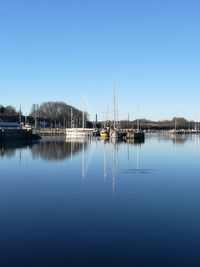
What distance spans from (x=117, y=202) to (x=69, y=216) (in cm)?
356

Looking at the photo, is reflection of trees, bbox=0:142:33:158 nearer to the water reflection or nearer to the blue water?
the water reflection

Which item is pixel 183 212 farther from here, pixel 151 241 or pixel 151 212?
pixel 151 241

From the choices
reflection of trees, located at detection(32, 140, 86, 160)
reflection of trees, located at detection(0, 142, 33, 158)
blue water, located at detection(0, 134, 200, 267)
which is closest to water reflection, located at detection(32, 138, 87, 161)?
reflection of trees, located at detection(32, 140, 86, 160)

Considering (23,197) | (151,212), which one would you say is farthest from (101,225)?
(23,197)

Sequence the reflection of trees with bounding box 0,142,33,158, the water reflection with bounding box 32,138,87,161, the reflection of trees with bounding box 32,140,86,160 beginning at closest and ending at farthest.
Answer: the water reflection with bounding box 32,138,87,161, the reflection of trees with bounding box 32,140,86,160, the reflection of trees with bounding box 0,142,33,158

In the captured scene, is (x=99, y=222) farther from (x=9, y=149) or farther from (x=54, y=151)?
(x=9, y=149)

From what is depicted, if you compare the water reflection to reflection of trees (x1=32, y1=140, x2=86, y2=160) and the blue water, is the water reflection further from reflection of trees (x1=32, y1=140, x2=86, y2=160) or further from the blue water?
the blue water

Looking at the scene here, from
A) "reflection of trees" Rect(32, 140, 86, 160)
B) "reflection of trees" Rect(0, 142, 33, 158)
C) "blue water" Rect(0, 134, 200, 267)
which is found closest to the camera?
"blue water" Rect(0, 134, 200, 267)

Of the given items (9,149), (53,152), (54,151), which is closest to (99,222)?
(53,152)

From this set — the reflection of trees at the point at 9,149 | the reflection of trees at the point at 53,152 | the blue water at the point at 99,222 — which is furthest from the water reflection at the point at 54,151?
the blue water at the point at 99,222

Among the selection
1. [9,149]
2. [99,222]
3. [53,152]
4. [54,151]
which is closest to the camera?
[99,222]

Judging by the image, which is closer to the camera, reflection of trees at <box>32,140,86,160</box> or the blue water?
the blue water

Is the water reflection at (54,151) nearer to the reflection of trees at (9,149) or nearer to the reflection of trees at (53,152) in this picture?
the reflection of trees at (53,152)

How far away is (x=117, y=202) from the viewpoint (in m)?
18.7
